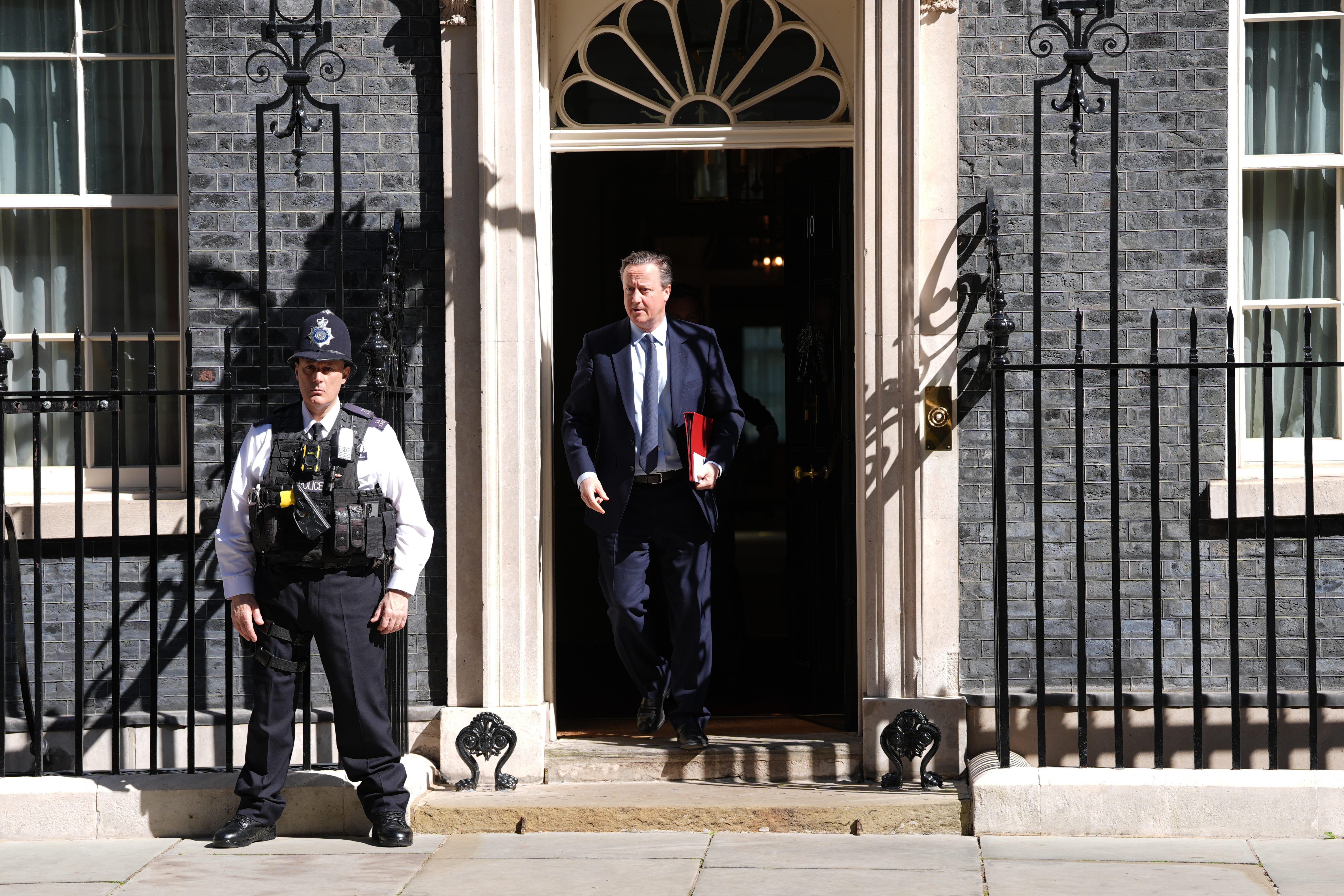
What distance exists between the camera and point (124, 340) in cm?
621

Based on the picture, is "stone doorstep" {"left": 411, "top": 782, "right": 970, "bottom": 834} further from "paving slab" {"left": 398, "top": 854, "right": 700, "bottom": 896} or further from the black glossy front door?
the black glossy front door

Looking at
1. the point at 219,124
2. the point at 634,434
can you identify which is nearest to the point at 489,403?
the point at 634,434

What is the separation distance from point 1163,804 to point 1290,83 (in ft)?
10.5

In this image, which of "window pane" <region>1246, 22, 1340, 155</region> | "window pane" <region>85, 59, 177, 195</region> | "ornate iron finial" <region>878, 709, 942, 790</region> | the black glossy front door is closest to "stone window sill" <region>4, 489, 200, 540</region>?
"window pane" <region>85, 59, 177, 195</region>

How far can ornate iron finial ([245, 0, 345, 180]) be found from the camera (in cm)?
536

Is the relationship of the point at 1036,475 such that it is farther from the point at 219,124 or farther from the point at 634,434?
the point at 219,124

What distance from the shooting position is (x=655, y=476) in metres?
5.71

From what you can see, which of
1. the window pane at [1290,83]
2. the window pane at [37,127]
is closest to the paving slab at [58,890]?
the window pane at [37,127]

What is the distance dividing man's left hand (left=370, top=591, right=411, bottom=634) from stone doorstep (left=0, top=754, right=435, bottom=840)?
0.70 metres

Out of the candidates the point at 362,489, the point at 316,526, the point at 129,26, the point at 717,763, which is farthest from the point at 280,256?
the point at 717,763

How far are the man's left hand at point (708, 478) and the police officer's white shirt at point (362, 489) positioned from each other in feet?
3.81

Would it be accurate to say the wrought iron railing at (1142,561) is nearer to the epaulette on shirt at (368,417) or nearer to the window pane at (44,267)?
the epaulette on shirt at (368,417)

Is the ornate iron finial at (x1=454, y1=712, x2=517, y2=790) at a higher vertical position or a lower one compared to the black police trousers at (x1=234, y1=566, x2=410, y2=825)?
lower

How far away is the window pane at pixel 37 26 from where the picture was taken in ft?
20.2
